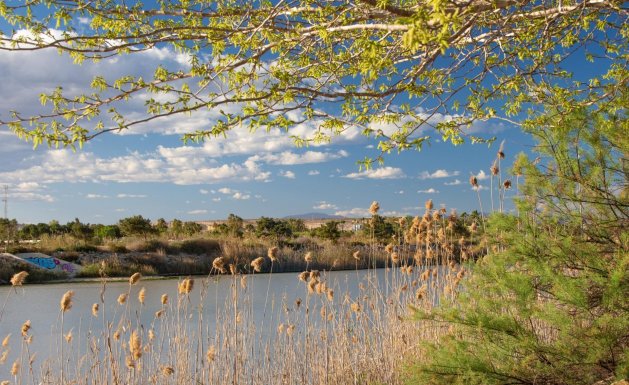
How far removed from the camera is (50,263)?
19.3 metres

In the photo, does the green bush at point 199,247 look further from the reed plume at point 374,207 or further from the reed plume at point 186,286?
the reed plume at point 186,286

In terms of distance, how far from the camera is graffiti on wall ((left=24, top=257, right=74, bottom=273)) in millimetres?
19141

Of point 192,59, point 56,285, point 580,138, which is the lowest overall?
point 56,285

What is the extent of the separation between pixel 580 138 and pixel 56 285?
1562cm

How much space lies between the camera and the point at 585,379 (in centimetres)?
295

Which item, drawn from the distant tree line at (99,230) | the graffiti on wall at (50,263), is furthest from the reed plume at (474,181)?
the distant tree line at (99,230)

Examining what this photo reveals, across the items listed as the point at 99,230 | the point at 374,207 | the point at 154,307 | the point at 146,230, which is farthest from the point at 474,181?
the point at 99,230

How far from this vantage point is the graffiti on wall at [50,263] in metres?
19.1

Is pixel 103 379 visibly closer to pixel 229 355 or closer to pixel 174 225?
pixel 229 355

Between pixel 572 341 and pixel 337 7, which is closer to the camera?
pixel 572 341

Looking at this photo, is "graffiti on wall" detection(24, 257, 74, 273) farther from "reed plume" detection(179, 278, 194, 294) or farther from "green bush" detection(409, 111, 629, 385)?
"green bush" detection(409, 111, 629, 385)

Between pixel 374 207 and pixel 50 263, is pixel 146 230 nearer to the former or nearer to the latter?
pixel 50 263

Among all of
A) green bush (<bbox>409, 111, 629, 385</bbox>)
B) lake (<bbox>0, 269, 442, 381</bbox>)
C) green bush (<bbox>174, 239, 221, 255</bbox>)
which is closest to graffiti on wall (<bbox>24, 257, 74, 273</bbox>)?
lake (<bbox>0, 269, 442, 381</bbox>)

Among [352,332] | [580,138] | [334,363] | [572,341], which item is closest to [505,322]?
[572,341]
